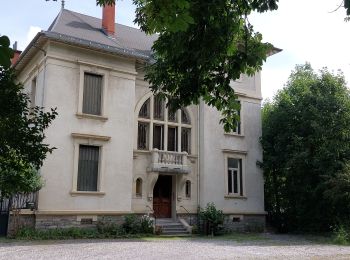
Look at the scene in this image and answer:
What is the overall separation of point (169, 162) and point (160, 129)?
1.95 meters

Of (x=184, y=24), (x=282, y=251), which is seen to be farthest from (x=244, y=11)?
(x=282, y=251)

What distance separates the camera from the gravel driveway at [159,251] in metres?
13.0

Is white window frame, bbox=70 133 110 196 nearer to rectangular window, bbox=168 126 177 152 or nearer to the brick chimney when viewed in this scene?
rectangular window, bbox=168 126 177 152

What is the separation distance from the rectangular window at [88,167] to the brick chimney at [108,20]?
703 cm

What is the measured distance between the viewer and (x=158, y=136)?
75.5 feet

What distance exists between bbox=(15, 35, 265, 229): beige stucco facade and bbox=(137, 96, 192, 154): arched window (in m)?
0.39

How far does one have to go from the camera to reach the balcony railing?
2178cm

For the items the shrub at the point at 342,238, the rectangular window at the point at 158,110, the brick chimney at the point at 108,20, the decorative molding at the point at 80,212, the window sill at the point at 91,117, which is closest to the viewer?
the shrub at the point at 342,238

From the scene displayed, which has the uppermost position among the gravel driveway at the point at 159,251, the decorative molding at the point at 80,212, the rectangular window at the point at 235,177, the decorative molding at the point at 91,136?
the decorative molding at the point at 91,136

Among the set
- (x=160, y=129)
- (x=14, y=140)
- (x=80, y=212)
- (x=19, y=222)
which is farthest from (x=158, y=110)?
(x=14, y=140)

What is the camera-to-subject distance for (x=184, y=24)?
444 cm

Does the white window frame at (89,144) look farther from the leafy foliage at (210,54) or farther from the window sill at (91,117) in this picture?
the leafy foliage at (210,54)

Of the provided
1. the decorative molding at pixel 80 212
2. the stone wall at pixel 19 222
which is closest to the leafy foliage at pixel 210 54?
the stone wall at pixel 19 222

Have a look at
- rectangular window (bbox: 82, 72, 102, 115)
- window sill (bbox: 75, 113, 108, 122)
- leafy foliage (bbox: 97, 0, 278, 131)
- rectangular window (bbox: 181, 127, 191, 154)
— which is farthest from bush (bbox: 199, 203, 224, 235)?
leafy foliage (bbox: 97, 0, 278, 131)
